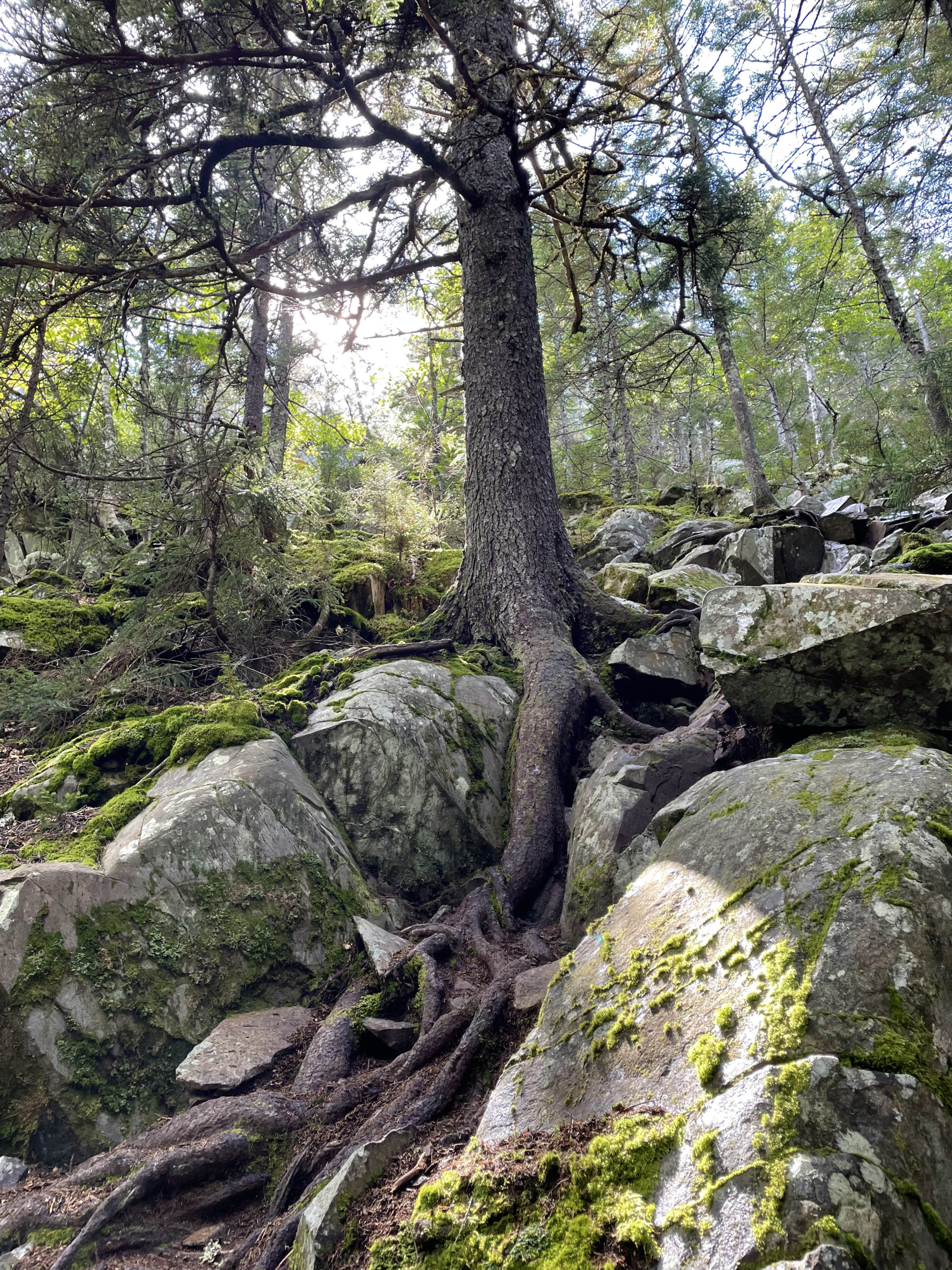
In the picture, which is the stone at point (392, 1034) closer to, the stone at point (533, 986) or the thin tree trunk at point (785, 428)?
the stone at point (533, 986)

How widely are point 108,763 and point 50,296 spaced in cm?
397

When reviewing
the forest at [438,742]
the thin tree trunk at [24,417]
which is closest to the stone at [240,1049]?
the forest at [438,742]

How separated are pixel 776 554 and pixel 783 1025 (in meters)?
6.09

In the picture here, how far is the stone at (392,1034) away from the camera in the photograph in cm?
325

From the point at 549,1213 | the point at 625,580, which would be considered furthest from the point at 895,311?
the point at 549,1213

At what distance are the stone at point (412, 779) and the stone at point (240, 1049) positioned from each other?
1243 mm

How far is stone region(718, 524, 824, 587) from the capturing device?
7.07 metres

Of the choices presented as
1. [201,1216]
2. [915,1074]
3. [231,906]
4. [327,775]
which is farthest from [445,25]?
[201,1216]

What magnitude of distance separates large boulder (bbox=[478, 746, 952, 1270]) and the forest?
1 cm

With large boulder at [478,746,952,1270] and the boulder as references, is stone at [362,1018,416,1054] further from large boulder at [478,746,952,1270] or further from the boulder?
the boulder

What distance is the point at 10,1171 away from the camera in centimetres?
280

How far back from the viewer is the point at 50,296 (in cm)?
549

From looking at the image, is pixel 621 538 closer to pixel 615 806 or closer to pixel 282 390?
pixel 282 390

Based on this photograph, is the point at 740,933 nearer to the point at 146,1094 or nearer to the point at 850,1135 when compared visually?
the point at 850,1135
